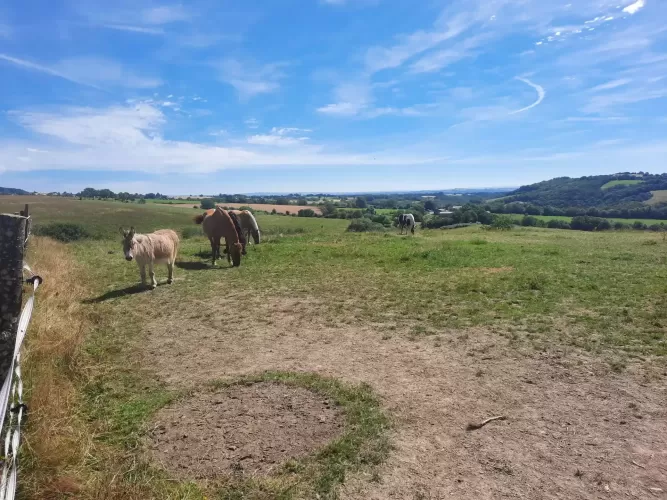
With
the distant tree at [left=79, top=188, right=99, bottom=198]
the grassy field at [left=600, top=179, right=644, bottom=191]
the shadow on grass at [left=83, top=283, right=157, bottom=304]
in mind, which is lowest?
the shadow on grass at [left=83, top=283, right=157, bottom=304]

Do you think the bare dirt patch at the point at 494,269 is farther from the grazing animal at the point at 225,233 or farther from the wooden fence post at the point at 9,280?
the wooden fence post at the point at 9,280

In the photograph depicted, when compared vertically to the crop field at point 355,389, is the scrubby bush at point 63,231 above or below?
above

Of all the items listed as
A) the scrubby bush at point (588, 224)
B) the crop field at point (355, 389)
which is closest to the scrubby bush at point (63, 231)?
the crop field at point (355, 389)

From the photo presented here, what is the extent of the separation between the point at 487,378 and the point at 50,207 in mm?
38653

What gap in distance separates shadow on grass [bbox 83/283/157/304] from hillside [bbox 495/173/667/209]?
260 feet

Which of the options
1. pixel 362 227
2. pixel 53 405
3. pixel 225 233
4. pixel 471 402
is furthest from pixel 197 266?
pixel 362 227

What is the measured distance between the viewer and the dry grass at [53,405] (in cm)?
306

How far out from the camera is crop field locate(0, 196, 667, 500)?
3527 millimetres

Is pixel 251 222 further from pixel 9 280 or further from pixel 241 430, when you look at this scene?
pixel 9 280

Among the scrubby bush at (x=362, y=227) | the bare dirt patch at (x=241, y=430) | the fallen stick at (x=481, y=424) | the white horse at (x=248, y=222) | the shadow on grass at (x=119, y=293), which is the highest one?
the white horse at (x=248, y=222)

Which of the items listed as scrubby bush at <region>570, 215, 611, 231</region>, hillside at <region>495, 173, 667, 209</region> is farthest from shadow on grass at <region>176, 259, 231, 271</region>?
hillside at <region>495, 173, 667, 209</region>

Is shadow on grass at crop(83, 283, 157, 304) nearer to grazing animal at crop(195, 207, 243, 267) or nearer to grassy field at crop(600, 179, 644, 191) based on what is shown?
grazing animal at crop(195, 207, 243, 267)

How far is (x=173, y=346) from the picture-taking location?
689cm

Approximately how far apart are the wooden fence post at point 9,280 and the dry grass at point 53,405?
996 mm
